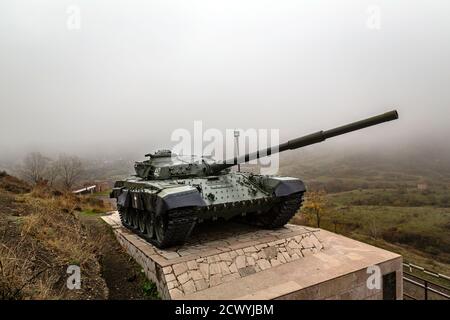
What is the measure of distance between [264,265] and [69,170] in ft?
79.5

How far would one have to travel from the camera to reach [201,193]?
7.68 meters

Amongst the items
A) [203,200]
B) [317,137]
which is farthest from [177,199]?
[317,137]

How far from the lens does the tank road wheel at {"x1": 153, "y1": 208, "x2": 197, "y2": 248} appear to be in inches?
263

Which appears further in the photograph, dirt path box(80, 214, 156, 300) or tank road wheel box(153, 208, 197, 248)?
dirt path box(80, 214, 156, 300)

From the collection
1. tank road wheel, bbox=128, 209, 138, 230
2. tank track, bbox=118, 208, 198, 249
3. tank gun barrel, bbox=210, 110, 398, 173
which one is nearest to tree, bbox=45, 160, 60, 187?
tank road wheel, bbox=128, 209, 138, 230

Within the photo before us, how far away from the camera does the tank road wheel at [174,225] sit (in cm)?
669

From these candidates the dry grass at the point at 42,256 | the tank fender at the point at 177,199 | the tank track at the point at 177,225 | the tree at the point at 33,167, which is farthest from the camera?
the tree at the point at 33,167

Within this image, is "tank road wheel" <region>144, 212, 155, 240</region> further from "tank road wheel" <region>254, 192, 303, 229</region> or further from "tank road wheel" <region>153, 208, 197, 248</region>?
"tank road wheel" <region>254, 192, 303, 229</region>

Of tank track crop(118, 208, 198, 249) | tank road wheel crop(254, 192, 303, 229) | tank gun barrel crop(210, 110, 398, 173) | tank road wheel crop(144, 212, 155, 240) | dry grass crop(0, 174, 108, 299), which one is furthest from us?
tank road wheel crop(254, 192, 303, 229)

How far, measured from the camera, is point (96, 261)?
7754mm

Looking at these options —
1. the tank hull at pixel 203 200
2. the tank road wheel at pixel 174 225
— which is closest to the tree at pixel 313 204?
the tank hull at pixel 203 200

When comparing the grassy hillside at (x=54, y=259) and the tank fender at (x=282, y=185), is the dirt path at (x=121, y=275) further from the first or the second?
the tank fender at (x=282, y=185)

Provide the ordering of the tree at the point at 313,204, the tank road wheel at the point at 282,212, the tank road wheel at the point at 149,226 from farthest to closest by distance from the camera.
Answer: the tree at the point at 313,204
the tank road wheel at the point at 282,212
the tank road wheel at the point at 149,226
